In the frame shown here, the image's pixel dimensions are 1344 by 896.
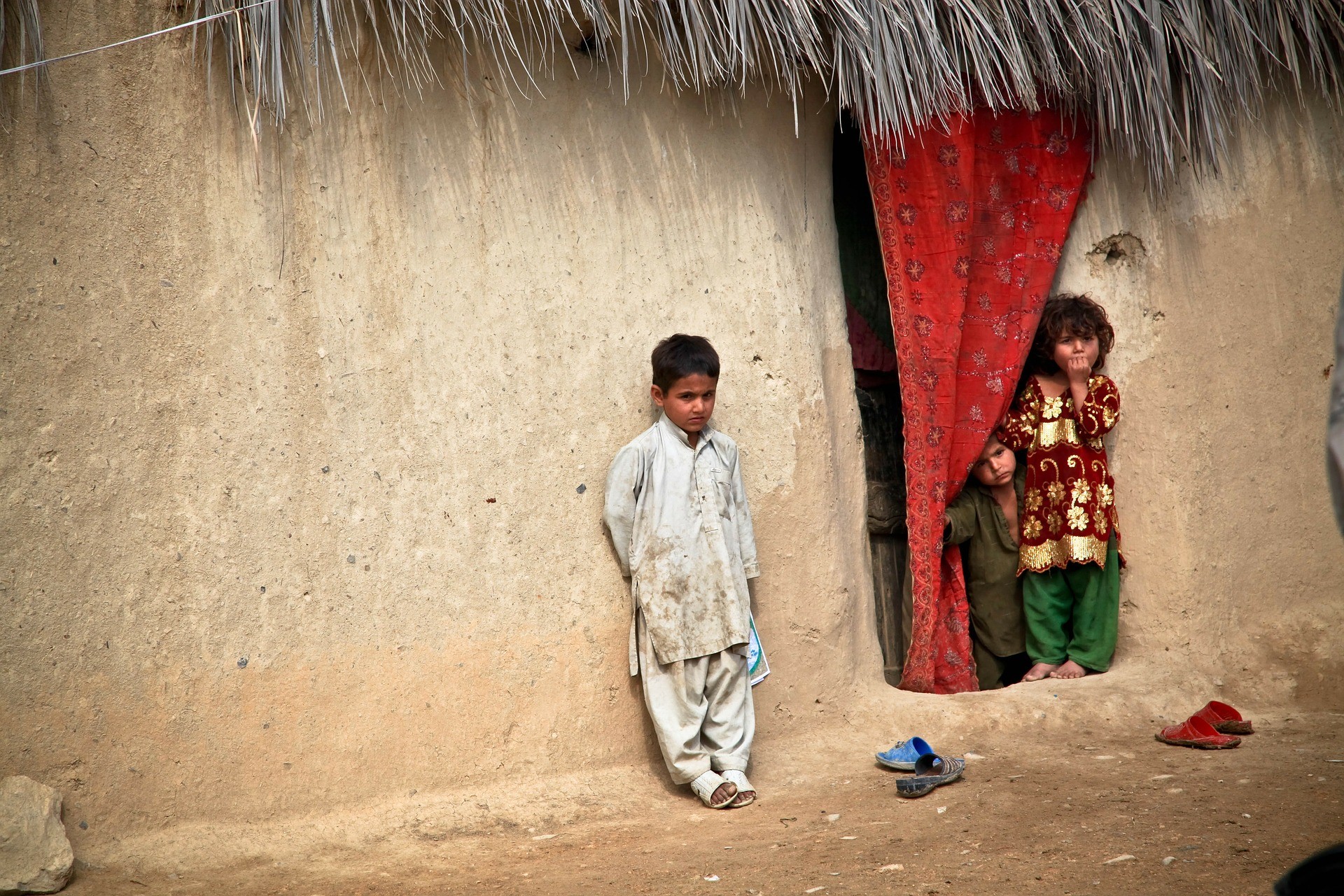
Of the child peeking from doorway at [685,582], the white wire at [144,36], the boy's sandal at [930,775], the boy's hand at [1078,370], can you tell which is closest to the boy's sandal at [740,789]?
the child peeking from doorway at [685,582]

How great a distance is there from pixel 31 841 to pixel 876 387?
9.78ft

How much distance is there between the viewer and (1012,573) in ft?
12.8

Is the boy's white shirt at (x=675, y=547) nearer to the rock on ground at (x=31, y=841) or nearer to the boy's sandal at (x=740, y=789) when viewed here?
the boy's sandal at (x=740, y=789)

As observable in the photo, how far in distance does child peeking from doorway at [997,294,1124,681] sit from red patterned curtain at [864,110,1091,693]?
160 millimetres

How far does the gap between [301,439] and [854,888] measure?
5.64 feet

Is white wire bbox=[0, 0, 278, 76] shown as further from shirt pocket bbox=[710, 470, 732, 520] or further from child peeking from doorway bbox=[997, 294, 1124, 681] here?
child peeking from doorway bbox=[997, 294, 1124, 681]

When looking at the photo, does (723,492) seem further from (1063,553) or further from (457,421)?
(1063,553)

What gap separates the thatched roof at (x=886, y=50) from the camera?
278 cm

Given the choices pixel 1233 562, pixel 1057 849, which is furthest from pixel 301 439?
pixel 1233 562

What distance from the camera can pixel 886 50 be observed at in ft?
10.5

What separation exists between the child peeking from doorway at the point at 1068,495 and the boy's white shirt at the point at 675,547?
129 cm

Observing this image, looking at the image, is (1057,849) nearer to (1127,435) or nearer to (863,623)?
(863,623)

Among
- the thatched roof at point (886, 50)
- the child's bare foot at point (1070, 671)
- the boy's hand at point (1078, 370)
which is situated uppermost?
the thatched roof at point (886, 50)

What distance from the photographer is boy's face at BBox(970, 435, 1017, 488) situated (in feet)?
12.5
